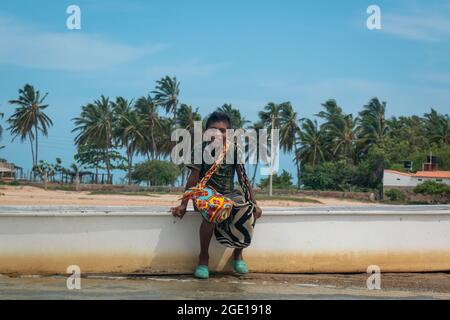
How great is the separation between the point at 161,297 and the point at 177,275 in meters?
1.24

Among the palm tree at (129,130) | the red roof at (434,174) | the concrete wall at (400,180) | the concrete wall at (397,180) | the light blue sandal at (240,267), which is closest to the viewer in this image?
the light blue sandal at (240,267)

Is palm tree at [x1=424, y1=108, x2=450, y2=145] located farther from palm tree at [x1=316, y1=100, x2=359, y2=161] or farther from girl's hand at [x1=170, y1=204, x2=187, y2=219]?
girl's hand at [x1=170, y1=204, x2=187, y2=219]

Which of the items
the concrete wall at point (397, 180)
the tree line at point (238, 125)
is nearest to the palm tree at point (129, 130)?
the tree line at point (238, 125)

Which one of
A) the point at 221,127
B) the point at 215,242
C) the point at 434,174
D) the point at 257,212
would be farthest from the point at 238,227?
the point at 434,174

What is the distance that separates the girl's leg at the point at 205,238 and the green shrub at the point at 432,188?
4991 cm

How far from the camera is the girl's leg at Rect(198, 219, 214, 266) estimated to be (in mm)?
6539

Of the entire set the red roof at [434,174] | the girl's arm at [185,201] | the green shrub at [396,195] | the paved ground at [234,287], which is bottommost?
the green shrub at [396,195]

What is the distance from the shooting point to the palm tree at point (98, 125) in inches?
2714

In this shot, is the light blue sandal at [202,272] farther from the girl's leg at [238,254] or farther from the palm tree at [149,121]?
the palm tree at [149,121]

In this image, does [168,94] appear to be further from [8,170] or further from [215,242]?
[215,242]

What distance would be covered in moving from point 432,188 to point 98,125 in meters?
32.7

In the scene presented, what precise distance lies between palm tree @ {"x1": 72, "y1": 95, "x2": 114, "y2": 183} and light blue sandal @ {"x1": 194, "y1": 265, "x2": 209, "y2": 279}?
63.3 m

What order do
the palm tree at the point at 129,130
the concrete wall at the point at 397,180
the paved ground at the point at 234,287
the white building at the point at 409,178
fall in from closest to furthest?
the paved ground at the point at 234,287
the white building at the point at 409,178
the concrete wall at the point at 397,180
the palm tree at the point at 129,130
